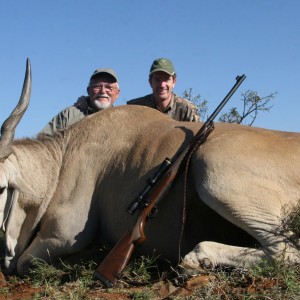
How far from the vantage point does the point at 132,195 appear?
4320 mm

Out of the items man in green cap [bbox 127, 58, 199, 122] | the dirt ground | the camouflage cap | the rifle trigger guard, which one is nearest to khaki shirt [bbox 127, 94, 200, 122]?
man in green cap [bbox 127, 58, 199, 122]

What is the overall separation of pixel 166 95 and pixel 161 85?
0.14m

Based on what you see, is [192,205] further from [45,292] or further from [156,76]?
[156,76]

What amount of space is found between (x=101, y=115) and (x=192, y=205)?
4.52 feet

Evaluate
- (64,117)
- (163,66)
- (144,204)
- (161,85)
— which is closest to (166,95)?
(161,85)

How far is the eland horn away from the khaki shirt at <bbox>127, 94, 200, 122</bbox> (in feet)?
8.70

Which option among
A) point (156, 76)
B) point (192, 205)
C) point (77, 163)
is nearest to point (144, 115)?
point (77, 163)

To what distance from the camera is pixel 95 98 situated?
646cm

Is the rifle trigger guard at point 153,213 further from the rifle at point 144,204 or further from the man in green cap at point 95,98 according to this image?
the man in green cap at point 95,98

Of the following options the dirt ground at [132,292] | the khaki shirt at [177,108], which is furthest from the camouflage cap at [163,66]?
the dirt ground at [132,292]

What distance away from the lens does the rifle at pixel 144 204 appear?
3.65 metres

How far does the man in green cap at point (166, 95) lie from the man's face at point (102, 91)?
508 millimetres

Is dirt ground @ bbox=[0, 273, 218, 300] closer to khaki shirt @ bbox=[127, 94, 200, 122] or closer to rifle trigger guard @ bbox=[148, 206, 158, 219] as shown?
rifle trigger guard @ bbox=[148, 206, 158, 219]

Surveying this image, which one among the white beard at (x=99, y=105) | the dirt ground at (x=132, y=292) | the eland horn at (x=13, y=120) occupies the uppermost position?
the white beard at (x=99, y=105)
